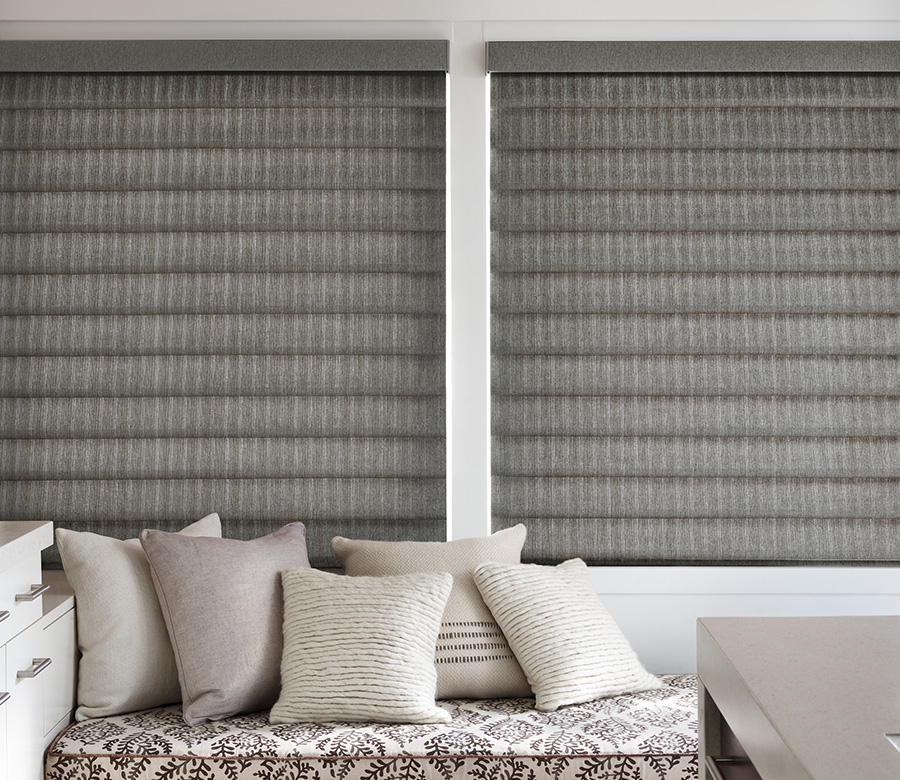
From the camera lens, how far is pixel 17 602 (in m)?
1.86

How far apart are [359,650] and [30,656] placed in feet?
2.54

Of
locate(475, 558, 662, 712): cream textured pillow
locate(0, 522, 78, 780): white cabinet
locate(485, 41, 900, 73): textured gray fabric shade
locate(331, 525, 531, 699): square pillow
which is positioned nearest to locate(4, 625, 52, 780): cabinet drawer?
locate(0, 522, 78, 780): white cabinet

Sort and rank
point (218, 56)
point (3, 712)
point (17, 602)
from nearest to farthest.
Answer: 1. point (3, 712)
2. point (17, 602)
3. point (218, 56)

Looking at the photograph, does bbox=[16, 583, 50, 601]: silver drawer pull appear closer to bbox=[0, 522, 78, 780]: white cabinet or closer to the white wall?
bbox=[0, 522, 78, 780]: white cabinet

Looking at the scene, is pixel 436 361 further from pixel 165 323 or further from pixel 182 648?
pixel 182 648

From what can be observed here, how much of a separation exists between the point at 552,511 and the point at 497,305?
67 cm

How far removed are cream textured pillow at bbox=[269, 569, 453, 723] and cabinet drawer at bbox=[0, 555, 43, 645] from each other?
602 millimetres

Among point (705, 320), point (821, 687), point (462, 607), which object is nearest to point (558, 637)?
point (462, 607)

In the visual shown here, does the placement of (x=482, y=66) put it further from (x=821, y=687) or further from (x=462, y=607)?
(x=821, y=687)

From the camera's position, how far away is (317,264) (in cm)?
250

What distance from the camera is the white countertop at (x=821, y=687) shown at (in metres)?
0.69

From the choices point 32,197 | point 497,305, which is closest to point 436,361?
point 497,305

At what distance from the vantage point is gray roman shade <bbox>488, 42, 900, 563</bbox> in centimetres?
249

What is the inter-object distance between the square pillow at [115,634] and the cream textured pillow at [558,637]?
875mm
